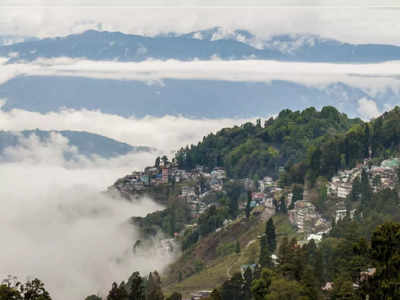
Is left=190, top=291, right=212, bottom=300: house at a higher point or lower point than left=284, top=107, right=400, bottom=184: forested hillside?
lower

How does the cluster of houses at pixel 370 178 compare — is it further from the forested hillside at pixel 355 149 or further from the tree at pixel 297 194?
the tree at pixel 297 194

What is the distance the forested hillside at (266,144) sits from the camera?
13588 centimetres

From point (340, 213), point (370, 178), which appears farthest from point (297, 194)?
point (340, 213)

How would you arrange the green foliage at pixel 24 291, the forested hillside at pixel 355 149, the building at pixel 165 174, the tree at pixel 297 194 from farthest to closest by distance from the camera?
the building at pixel 165 174, the forested hillside at pixel 355 149, the tree at pixel 297 194, the green foliage at pixel 24 291

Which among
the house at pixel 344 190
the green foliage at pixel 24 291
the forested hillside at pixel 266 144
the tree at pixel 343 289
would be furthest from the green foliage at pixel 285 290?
the forested hillside at pixel 266 144

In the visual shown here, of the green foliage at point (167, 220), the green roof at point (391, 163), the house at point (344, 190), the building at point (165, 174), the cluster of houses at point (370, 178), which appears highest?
the green roof at point (391, 163)

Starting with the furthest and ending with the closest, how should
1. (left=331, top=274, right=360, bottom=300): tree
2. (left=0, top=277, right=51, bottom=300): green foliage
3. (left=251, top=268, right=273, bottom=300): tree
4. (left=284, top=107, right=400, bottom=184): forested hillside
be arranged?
(left=284, top=107, right=400, bottom=184): forested hillside, (left=251, top=268, right=273, bottom=300): tree, (left=331, top=274, right=360, bottom=300): tree, (left=0, top=277, right=51, bottom=300): green foliage

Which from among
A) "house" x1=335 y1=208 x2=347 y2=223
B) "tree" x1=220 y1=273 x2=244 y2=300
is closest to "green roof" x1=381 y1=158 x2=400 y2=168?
"house" x1=335 y1=208 x2=347 y2=223

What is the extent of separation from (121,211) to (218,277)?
186 feet

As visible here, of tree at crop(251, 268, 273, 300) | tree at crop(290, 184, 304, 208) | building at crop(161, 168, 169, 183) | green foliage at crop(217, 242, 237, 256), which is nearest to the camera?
tree at crop(251, 268, 273, 300)

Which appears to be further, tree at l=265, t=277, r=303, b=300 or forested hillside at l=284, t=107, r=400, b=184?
forested hillside at l=284, t=107, r=400, b=184

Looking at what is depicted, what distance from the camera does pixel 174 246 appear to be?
109938 millimetres

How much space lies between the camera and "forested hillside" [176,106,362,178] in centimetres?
13588

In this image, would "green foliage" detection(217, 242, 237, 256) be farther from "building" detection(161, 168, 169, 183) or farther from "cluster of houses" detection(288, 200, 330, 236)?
"building" detection(161, 168, 169, 183)
